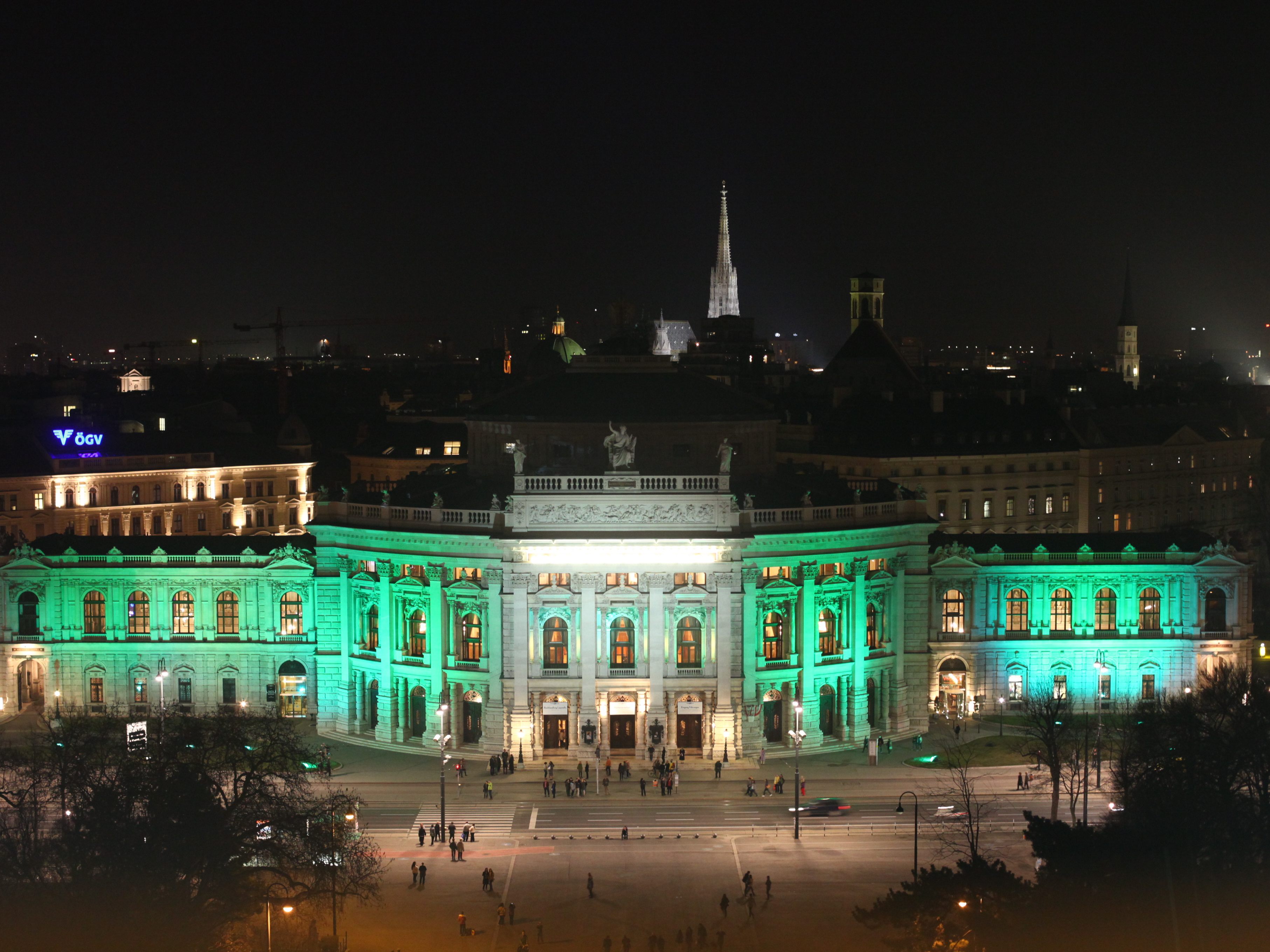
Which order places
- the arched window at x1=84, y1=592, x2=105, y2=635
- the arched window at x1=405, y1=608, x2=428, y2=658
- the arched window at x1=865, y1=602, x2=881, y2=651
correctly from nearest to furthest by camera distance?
the arched window at x1=405, y1=608, x2=428, y2=658
the arched window at x1=865, y1=602, x2=881, y2=651
the arched window at x1=84, y1=592, x2=105, y2=635

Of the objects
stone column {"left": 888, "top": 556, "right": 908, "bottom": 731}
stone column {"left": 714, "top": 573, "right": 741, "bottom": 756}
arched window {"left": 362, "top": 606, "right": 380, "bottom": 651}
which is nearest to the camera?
stone column {"left": 714, "top": 573, "right": 741, "bottom": 756}

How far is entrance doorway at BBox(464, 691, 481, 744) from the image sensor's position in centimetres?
11800

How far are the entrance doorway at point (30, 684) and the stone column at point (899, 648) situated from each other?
168 feet

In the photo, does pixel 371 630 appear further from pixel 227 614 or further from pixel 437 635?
pixel 227 614

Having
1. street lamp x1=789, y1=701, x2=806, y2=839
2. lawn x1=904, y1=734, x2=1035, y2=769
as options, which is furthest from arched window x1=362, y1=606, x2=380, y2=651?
lawn x1=904, y1=734, x2=1035, y2=769

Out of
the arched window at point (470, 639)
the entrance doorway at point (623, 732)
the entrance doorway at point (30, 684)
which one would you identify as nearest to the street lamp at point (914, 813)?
the entrance doorway at point (623, 732)

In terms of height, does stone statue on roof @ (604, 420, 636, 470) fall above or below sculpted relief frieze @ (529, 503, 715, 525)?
above

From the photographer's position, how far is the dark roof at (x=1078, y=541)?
12606 cm

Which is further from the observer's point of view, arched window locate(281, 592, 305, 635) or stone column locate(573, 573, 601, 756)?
arched window locate(281, 592, 305, 635)

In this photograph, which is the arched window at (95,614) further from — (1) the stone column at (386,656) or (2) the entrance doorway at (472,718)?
(2) the entrance doorway at (472,718)

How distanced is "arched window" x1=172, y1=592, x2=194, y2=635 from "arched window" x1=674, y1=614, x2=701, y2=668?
31.2 meters

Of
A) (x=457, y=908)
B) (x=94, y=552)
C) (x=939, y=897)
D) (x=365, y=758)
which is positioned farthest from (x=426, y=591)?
(x=939, y=897)

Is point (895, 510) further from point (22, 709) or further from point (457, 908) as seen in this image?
point (22, 709)

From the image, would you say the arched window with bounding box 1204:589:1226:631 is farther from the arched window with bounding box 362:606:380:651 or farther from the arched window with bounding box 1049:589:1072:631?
the arched window with bounding box 362:606:380:651
